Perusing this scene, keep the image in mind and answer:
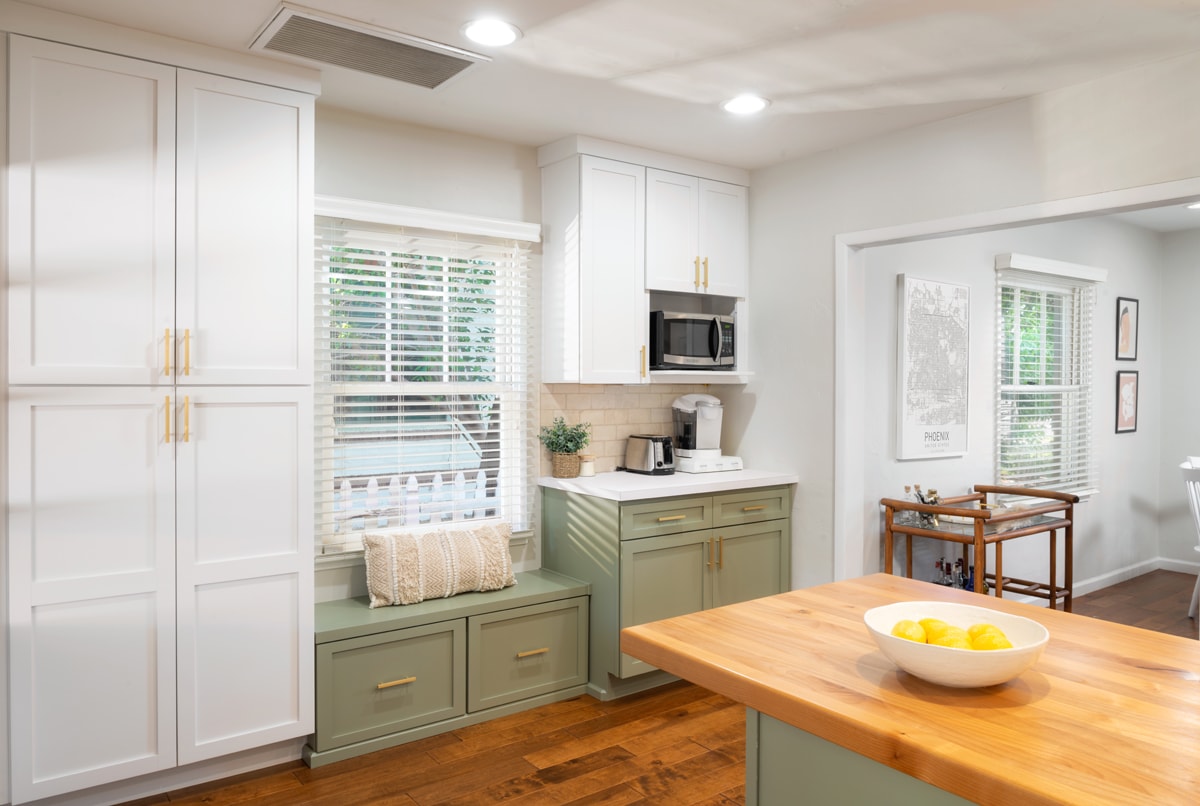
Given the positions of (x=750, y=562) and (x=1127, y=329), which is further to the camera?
(x=1127, y=329)

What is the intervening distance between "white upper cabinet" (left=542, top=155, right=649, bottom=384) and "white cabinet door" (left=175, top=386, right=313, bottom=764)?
4.26 feet

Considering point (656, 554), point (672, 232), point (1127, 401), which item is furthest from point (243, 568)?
point (1127, 401)

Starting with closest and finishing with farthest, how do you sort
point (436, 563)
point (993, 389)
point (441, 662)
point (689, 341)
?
1. point (441, 662)
2. point (436, 563)
3. point (689, 341)
4. point (993, 389)

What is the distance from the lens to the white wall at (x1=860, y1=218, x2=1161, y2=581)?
4.25m

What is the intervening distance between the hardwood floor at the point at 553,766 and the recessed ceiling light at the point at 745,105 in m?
2.55

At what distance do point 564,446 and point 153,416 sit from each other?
5.97 ft

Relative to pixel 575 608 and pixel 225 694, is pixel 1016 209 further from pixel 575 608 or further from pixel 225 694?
pixel 225 694

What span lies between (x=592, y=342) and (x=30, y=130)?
220cm

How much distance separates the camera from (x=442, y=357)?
12.1 feet

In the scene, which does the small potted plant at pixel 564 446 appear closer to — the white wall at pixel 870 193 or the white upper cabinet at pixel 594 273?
the white upper cabinet at pixel 594 273

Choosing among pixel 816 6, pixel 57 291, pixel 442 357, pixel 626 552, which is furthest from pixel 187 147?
pixel 626 552

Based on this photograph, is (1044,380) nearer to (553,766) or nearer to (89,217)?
(553,766)

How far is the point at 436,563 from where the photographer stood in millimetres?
3402

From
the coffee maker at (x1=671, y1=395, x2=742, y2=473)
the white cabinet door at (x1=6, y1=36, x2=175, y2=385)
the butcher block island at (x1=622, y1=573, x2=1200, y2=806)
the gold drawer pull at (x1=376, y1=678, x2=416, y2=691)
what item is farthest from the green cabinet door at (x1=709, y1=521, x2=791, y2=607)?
the white cabinet door at (x1=6, y1=36, x2=175, y2=385)
